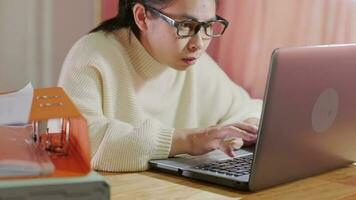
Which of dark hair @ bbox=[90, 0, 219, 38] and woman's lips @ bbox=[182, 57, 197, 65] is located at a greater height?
dark hair @ bbox=[90, 0, 219, 38]

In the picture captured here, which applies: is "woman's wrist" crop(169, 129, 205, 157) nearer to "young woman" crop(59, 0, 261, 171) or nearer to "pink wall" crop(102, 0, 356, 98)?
"young woman" crop(59, 0, 261, 171)

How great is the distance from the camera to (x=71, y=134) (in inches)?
34.4

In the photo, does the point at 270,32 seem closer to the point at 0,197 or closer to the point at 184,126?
the point at 184,126

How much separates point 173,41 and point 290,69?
526 mm

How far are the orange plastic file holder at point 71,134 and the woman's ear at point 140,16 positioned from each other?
30.5 inches

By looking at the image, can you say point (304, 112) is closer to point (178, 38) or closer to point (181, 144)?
point (181, 144)

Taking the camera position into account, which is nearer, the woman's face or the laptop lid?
the laptop lid

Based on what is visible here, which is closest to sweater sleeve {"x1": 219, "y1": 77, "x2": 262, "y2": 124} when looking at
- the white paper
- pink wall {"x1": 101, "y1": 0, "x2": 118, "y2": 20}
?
pink wall {"x1": 101, "y1": 0, "x2": 118, "y2": 20}

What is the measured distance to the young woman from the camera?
1.35 metres

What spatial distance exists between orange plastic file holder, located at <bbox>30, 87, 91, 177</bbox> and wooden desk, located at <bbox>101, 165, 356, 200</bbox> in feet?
0.88

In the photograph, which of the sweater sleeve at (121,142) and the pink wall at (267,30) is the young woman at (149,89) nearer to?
the sweater sleeve at (121,142)

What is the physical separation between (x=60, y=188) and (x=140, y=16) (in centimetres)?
98

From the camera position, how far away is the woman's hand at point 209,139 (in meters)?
1.35

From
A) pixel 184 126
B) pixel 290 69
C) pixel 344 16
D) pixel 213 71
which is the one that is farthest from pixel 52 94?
pixel 344 16
